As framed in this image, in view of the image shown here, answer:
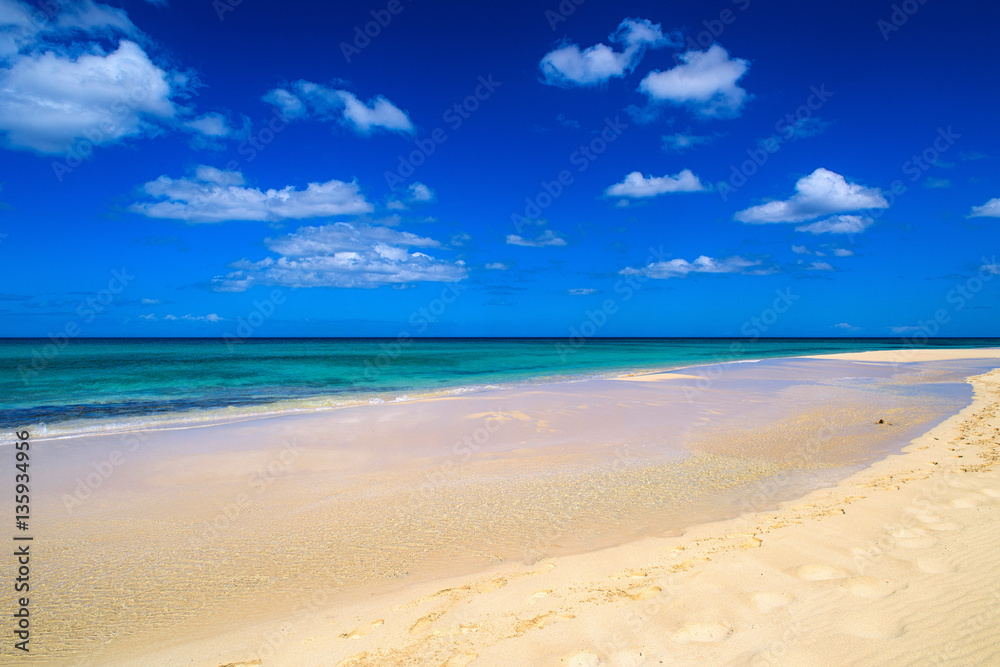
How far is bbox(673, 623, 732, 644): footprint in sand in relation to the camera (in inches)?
122

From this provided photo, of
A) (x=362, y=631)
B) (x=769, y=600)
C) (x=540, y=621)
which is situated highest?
(x=769, y=600)

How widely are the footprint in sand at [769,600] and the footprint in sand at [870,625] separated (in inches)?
13.6

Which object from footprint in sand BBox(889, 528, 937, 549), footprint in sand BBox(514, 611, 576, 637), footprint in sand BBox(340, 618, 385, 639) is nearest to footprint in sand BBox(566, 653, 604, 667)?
footprint in sand BBox(514, 611, 576, 637)

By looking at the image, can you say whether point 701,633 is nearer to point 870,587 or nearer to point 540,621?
point 540,621

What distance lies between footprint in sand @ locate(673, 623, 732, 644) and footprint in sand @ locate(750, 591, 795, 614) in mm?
424

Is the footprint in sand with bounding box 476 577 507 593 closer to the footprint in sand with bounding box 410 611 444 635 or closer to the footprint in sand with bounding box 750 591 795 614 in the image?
the footprint in sand with bounding box 410 611 444 635

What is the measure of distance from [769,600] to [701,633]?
0.73 m

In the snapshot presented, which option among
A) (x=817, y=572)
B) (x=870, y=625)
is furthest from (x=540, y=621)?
(x=817, y=572)

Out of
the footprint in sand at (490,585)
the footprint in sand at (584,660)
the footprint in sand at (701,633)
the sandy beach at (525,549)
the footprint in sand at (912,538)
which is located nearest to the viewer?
the footprint in sand at (584,660)

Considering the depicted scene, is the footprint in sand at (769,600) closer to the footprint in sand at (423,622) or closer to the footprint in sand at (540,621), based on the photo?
the footprint in sand at (540,621)

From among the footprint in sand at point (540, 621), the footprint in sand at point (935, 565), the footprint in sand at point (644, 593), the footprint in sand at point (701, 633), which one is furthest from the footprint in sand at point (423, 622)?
the footprint in sand at point (935, 565)

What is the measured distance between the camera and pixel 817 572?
151 inches

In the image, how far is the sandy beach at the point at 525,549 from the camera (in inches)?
127

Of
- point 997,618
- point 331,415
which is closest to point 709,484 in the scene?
point 997,618
